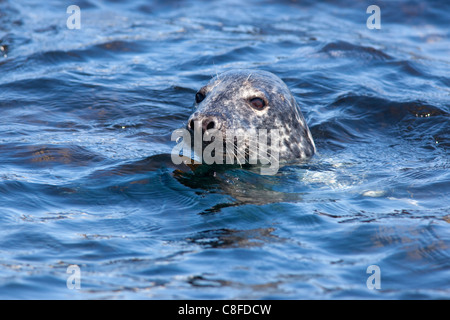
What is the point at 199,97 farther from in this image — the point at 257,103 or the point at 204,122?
the point at 204,122

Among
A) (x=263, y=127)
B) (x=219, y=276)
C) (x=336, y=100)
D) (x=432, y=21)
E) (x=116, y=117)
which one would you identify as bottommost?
(x=219, y=276)

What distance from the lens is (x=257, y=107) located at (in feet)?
20.4

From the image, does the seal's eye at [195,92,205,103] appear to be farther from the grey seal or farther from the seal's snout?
the seal's snout

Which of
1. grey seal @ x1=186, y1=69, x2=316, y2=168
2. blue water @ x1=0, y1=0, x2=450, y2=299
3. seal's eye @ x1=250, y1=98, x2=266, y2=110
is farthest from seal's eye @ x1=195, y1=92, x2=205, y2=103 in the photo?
blue water @ x1=0, y1=0, x2=450, y2=299

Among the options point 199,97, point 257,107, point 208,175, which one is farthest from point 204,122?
point 199,97

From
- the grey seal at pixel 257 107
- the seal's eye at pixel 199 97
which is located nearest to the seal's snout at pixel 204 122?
the grey seal at pixel 257 107

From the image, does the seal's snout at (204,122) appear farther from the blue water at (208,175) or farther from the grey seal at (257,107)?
the blue water at (208,175)

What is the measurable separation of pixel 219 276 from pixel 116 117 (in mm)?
4438

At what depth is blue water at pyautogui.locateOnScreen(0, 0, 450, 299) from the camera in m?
4.24

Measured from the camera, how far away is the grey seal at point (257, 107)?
19.5 ft

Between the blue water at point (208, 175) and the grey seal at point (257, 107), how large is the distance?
0.93ft

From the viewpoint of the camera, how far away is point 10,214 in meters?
5.18
